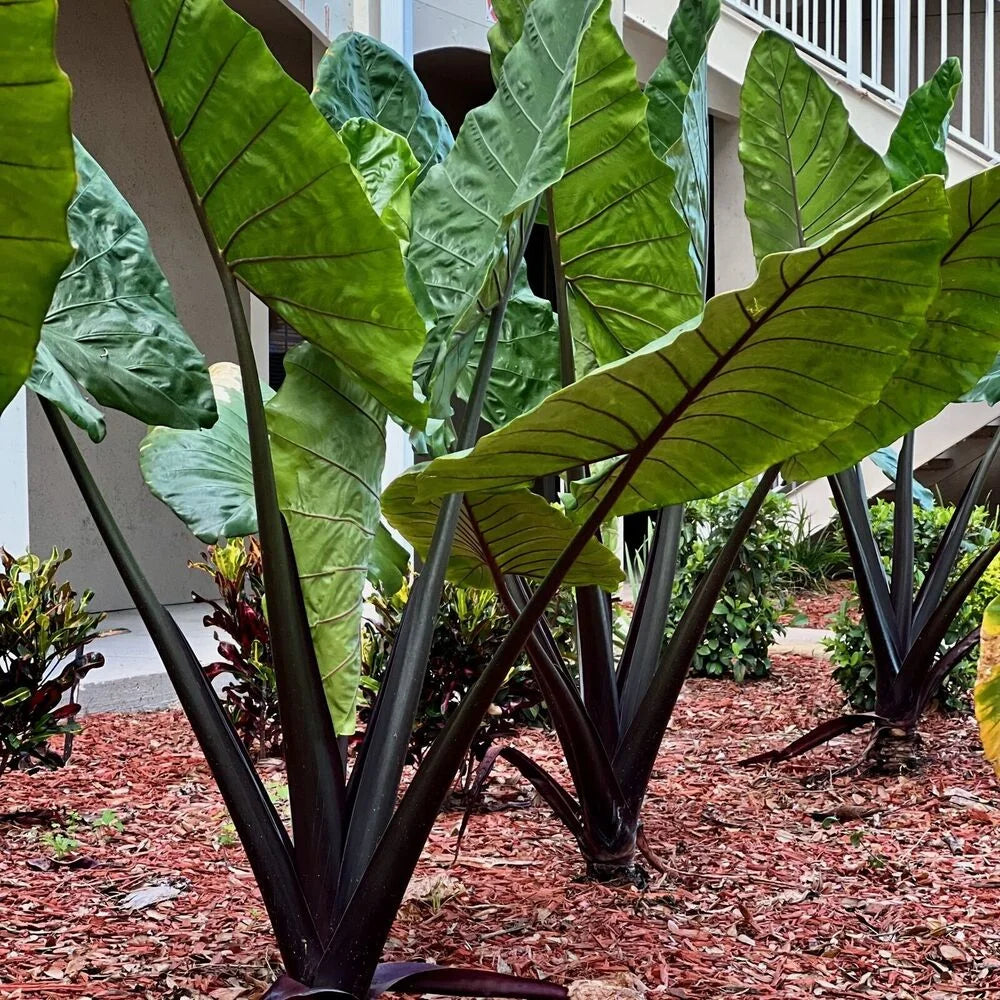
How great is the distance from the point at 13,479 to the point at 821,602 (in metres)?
5.62

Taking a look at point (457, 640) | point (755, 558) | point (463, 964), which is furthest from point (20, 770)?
point (755, 558)

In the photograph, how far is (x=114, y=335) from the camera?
1.82m

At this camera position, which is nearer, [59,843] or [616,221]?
[616,221]

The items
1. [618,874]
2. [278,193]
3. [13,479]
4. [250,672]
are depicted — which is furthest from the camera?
[13,479]

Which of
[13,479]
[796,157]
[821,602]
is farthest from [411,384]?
[821,602]

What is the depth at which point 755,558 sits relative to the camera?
5.49 m

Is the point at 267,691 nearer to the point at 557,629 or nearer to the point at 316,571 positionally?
the point at 557,629

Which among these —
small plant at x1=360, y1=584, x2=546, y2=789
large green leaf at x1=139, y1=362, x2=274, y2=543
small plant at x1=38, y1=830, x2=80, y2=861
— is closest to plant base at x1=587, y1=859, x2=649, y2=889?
small plant at x1=360, y1=584, x2=546, y2=789

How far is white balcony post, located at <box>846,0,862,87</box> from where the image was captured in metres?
8.30

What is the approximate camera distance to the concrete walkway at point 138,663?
14.6 ft

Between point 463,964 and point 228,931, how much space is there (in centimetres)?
47

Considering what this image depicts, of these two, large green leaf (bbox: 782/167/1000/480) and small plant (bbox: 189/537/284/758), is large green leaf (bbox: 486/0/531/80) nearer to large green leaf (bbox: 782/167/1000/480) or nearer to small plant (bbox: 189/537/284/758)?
large green leaf (bbox: 782/167/1000/480)

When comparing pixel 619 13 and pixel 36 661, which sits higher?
pixel 619 13

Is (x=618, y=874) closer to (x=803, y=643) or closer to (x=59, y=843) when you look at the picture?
(x=59, y=843)
